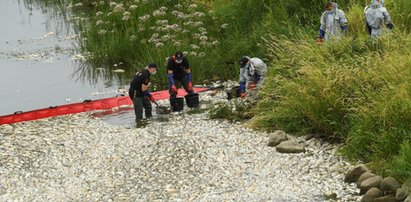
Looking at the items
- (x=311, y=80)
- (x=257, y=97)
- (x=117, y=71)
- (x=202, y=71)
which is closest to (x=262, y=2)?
(x=202, y=71)

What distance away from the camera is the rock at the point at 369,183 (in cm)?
1047

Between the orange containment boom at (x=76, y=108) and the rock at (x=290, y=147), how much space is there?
205 inches

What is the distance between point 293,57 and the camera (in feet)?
47.9

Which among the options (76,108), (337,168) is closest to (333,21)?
(337,168)

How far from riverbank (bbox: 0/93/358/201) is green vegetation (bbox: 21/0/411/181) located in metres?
0.61

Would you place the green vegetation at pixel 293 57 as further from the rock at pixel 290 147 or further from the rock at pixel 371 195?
the rock at pixel 290 147

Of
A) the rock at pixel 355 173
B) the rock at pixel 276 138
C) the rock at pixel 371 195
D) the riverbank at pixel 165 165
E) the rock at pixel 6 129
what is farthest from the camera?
the rock at pixel 6 129

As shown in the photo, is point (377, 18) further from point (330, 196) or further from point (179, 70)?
point (330, 196)

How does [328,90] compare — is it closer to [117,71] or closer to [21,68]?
[117,71]

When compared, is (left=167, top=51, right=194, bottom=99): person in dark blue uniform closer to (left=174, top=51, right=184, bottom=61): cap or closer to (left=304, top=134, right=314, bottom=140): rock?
(left=174, top=51, right=184, bottom=61): cap

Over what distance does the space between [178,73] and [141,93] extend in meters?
1.38

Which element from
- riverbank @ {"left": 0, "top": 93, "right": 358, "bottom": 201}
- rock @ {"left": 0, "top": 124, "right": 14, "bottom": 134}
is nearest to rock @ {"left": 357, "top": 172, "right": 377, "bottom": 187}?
riverbank @ {"left": 0, "top": 93, "right": 358, "bottom": 201}

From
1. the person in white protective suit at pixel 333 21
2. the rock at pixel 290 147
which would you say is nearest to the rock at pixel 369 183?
the rock at pixel 290 147

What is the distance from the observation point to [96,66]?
2172 centimetres
